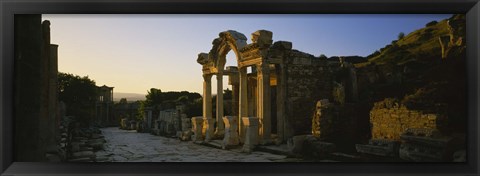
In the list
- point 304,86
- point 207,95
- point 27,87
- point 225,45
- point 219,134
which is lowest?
point 219,134

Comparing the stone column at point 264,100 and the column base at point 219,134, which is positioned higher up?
the stone column at point 264,100

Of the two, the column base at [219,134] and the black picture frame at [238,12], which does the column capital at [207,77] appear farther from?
the black picture frame at [238,12]

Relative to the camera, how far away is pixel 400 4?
5.58 meters

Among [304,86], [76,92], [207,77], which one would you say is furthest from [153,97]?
[304,86]

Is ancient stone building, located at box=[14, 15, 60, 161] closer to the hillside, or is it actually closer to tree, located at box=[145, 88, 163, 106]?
the hillside

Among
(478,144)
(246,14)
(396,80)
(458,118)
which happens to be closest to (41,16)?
(246,14)

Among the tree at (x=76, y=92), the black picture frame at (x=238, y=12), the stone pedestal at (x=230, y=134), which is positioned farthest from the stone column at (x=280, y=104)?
the tree at (x=76, y=92)

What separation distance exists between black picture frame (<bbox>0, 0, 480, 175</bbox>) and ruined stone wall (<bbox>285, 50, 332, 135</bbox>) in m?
5.92

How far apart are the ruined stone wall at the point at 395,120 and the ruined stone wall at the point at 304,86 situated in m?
2.66

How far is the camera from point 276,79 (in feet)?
39.3

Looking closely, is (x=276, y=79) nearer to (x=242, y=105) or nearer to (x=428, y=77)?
(x=242, y=105)

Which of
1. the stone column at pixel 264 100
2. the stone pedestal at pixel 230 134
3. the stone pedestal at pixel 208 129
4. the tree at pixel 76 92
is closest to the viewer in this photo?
the stone column at pixel 264 100

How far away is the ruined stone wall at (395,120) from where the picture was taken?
772 cm

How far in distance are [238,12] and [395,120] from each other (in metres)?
5.46
